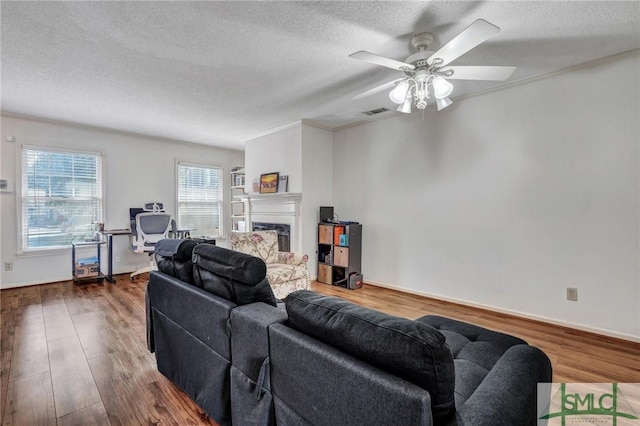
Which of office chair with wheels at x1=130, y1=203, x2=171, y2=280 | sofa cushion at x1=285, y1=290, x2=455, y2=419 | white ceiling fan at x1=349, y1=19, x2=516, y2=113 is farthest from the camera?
office chair with wheels at x1=130, y1=203, x2=171, y2=280

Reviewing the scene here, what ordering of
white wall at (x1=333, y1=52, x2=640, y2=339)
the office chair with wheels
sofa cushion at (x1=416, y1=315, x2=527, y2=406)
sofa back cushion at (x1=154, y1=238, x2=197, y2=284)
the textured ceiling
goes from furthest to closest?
1. the office chair with wheels
2. white wall at (x1=333, y1=52, x2=640, y2=339)
3. the textured ceiling
4. sofa back cushion at (x1=154, y1=238, x2=197, y2=284)
5. sofa cushion at (x1=416, y1=315, x2=527, y2=406)

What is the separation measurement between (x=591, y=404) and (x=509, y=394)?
5.02 ft

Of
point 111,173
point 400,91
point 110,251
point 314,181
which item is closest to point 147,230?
point 110,251

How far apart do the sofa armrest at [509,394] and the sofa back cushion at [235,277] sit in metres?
0.94

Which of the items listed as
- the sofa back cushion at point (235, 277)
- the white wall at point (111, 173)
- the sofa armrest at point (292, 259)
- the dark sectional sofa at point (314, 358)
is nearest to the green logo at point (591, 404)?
the dark sectional sofa at point (314, 358)

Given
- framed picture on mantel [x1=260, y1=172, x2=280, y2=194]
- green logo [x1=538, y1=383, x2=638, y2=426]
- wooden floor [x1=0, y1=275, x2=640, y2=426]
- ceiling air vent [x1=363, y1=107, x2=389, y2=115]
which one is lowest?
green logo [x1=538, y1=383, x2=638, y2=426]

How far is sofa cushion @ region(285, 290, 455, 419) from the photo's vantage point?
28.9 inches

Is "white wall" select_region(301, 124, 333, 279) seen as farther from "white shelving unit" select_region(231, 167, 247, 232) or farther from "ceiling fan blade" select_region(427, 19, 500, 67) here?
"ceiling fan blade" select_region(427, 19, 500, 67)

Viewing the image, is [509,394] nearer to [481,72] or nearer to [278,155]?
[481,72]

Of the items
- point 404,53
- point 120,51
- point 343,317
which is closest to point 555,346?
point 343,317

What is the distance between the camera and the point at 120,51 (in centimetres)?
244

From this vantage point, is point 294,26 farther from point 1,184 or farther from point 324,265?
point 1,184

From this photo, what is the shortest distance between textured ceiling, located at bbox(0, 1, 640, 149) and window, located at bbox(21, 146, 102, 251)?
89 cm

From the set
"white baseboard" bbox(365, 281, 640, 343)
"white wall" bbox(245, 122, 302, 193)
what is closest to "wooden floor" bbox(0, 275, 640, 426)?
"white baseboard" bbox(365, 281, 640, 343)
